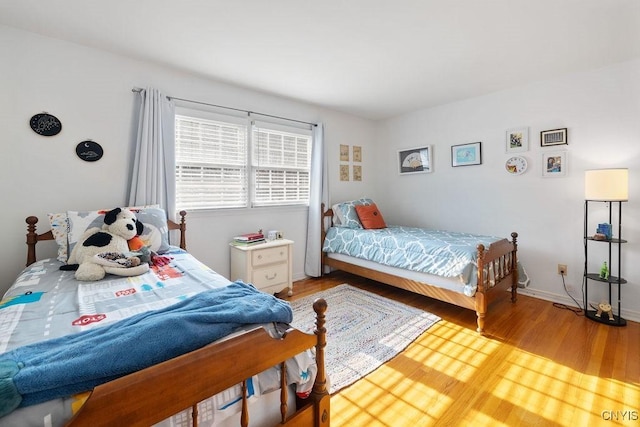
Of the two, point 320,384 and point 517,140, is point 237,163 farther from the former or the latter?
point 517,140

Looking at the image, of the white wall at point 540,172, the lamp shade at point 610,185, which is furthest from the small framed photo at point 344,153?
the lamp shade at point 610,185

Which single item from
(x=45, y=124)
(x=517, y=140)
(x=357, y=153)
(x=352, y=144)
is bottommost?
(x=45, y=124)

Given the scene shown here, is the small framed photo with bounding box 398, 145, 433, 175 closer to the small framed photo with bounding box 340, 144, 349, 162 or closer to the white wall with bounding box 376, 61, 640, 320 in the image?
the white wall with bounding box 376, 61, 640, 320

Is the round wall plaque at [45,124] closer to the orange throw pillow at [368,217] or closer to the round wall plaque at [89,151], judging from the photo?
the round wall plaque at [89,151]

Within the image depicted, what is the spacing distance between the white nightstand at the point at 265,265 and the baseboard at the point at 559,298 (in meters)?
2.69

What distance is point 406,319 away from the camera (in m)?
2.62

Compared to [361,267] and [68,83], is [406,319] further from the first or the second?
[68,83]

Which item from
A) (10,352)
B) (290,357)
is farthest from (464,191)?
(10,352)

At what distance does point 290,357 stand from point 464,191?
341cm

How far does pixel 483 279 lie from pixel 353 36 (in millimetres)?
2236

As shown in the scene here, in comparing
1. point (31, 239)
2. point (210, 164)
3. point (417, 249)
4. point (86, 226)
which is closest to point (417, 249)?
point (417, 249)

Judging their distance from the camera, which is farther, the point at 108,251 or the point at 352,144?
the point at 352,144

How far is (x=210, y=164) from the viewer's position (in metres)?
2.97

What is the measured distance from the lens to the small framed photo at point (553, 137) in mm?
2885
